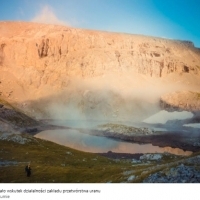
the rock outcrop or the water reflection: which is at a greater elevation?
the rock outcrop

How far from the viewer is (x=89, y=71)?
128250 millimetres

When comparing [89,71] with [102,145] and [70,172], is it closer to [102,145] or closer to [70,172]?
[102,145]

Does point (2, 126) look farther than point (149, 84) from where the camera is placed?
No

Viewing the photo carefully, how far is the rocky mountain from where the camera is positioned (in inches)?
4454

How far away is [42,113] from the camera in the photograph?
108875mm

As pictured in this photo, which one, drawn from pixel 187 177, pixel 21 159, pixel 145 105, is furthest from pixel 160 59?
pixel 187 177

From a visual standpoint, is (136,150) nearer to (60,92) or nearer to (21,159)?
(21,159)

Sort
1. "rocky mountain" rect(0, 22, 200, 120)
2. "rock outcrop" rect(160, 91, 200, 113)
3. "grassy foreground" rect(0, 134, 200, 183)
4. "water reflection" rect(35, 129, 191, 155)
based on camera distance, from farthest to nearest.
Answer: "rocky mountain" rect(0, 22, 200, 120), "rock outcrop" rect(160, 91, 200, 113), "water reflection" rect(35, 129, 191, 155), "grassy foreground" rect(0, 134, 200, 183)

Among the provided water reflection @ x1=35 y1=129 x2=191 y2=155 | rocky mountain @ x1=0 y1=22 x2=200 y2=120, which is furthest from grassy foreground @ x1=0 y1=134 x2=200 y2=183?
rocky mountain @ x1=0 y1=22 x2=200 y2=120

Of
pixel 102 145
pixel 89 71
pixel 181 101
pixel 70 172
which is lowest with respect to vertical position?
pixel 70 172

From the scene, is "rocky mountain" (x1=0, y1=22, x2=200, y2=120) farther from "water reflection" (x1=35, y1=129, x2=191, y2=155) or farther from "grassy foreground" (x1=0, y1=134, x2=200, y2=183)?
"grassy foreground" (x1=0, y1=134, x2=200, y2=183)

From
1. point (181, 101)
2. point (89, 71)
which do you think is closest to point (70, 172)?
point (181, 101)

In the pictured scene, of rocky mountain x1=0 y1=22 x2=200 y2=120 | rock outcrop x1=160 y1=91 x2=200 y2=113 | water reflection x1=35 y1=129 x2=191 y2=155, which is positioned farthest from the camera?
rocky mountain x1=0 y1=22 x2=200 y2=120

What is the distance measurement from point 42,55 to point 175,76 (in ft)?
209
